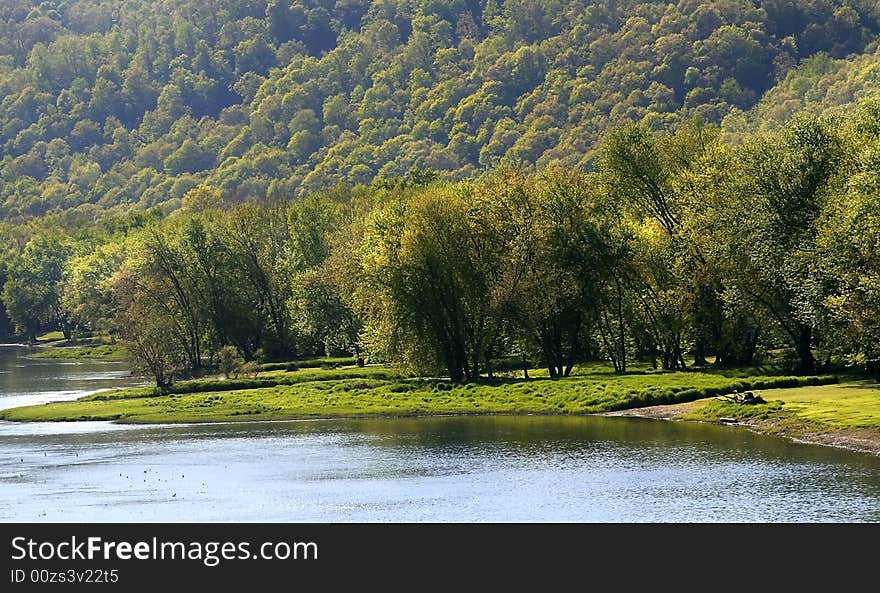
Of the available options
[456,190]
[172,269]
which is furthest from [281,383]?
[172,269]

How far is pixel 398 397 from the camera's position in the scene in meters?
87.4

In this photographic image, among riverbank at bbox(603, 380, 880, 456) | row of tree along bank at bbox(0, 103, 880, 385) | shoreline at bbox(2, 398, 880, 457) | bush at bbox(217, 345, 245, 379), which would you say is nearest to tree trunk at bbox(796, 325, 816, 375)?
row of tree along bank at bbox(0, 103, 880, 385)

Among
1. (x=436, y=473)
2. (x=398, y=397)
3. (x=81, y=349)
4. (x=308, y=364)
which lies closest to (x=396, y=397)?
(x=398, y=397)

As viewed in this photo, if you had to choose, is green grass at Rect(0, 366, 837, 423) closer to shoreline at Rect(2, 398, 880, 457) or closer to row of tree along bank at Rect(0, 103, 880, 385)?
shoreline at Rect(2, 398, 880, 457)

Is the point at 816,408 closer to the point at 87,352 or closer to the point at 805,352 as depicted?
the point at 805,352

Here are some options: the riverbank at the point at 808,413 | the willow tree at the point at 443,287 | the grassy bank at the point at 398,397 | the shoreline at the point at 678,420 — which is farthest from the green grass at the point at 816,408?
the willow tree at the point at 443,287

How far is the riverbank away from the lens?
205 ft

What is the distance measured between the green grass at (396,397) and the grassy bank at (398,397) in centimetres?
6
